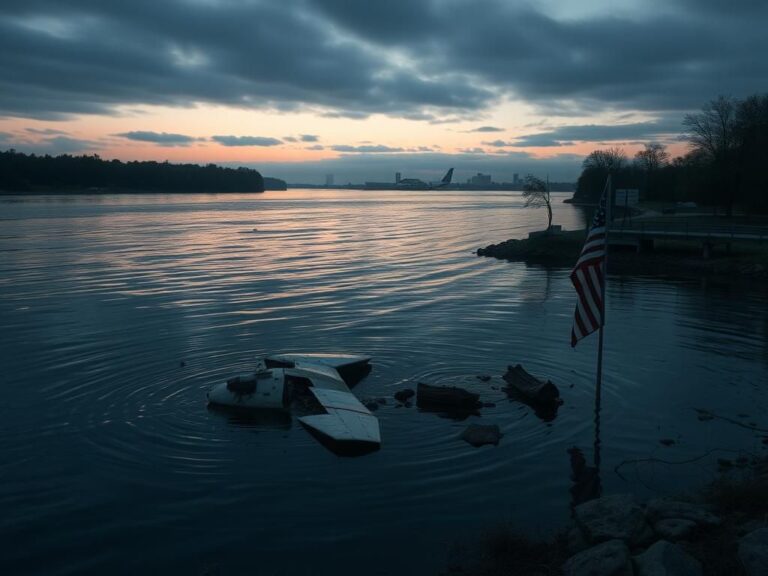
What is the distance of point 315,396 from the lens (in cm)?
1845

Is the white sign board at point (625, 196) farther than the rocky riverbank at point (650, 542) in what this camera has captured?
Yes

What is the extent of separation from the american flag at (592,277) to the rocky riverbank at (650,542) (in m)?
5.20

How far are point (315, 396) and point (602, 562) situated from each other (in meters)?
10.7

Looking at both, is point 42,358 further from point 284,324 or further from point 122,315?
point 284,324

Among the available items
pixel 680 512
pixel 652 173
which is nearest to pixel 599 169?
pixel 652 173

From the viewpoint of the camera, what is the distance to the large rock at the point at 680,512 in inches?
404

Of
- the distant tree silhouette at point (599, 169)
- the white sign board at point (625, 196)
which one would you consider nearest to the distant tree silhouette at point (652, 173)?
the distant tree silhouette at point (599, 169)

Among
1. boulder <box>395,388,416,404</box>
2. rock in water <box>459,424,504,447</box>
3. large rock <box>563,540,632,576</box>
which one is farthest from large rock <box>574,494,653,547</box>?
boulder <box>395,388,416,404</box>

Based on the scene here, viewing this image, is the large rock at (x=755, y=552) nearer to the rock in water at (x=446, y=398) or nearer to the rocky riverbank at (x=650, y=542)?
the rocky riverbank at (x=650, y=542)

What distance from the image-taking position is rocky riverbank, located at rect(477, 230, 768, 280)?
46.4m

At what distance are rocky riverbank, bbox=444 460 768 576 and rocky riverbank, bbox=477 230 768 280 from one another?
38213mm

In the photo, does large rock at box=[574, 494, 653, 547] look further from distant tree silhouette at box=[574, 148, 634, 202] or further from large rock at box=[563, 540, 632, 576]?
distant tree silhouette at box=[574, 148, 634, 202]

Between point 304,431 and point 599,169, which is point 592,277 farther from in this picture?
point 599,169

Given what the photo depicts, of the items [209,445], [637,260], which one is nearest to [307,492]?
[209,445]
